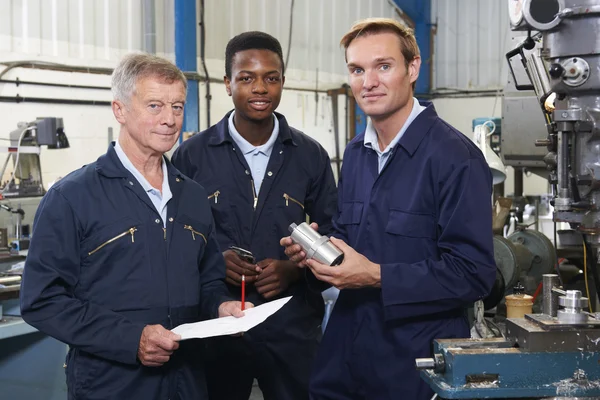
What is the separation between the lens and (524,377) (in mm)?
1146

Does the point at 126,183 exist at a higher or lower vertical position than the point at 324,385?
higher

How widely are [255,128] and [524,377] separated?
104cm

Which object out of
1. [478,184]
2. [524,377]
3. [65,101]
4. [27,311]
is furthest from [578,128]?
[65,101]

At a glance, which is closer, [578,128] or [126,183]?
[578,128]

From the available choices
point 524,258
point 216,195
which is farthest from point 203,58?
point 216,195

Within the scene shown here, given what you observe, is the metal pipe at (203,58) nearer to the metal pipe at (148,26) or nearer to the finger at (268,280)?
the metal pipe at (148,26)

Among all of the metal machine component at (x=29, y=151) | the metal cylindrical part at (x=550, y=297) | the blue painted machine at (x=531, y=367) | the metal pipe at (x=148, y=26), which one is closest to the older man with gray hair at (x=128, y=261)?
the blue painted machine at (x=531, y=367)

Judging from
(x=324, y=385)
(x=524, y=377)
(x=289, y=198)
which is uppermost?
(x=289, y=198)

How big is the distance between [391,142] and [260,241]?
1.75 feet

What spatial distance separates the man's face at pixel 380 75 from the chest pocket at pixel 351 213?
0.20 metres

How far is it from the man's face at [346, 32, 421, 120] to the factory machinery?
0.82 feet

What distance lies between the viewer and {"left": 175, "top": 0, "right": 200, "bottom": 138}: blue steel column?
13.8 ft

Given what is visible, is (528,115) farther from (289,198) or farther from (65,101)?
(65,101)

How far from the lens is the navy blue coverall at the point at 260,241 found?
185cm
